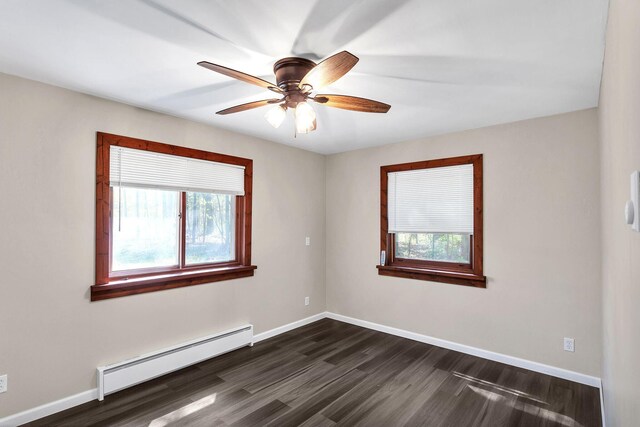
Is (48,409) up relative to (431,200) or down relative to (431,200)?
down

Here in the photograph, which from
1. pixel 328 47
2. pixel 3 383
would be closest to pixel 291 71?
pixel 328 47

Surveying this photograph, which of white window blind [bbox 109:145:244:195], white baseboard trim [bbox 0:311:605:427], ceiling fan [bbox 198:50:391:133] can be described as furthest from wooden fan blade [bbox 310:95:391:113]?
white baseboard trim [bbox 0:311:605:427]

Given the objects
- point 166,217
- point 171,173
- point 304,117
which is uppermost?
point 304,117

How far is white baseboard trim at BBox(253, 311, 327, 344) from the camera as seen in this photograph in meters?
3.95

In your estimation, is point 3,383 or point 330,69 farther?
point 3,383

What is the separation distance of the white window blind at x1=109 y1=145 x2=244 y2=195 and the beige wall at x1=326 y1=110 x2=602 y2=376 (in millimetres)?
2107

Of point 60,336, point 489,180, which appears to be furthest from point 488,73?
point 60,336

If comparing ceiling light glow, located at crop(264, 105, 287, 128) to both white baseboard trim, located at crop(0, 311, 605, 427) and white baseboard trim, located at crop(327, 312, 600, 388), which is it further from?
white baseboard trim, located at crop(327, 312, 600, 388)

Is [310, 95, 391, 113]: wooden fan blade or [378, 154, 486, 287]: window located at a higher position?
[310, 95, 391, 113]: wooden fan blade

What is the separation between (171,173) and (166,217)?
1.46 ft

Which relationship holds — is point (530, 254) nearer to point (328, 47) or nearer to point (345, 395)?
point (345, 395)

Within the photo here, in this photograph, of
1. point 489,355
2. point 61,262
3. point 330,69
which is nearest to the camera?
point 330,69

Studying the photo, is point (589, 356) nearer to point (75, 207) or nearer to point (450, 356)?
point (450, 356)

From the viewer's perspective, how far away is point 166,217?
3.27 metres
